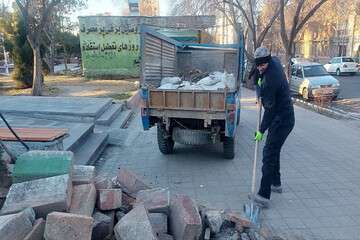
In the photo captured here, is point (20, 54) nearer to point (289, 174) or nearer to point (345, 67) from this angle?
point (289, 174)

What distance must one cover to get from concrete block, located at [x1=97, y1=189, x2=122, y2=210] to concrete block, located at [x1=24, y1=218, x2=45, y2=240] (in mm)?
678

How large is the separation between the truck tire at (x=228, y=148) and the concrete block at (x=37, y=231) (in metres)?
4.25

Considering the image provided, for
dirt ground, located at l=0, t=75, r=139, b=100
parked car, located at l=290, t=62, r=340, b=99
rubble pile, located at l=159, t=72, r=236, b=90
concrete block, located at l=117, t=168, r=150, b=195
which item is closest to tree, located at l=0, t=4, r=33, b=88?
dirt ground, located at l=0, t=75, r=139, b=100

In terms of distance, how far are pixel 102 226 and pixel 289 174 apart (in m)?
3.74

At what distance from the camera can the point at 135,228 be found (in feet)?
10.3

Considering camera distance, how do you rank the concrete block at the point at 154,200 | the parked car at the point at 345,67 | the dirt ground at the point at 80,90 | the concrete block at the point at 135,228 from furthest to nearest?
the parked car at the point at 345,67 → the dirt ground at the point at 80,90 → the concrete block at the point at 154,200 → the concrete block at the point at 135,228

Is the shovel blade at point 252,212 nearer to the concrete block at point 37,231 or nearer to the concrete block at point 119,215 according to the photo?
the concrete block at point 119,215

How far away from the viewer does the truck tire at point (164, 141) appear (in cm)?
702

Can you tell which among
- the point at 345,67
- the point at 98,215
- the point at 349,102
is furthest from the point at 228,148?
the point at 345,67

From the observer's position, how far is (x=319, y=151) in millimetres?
7594

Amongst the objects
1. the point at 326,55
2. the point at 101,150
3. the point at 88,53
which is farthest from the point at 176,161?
the point at 326,55

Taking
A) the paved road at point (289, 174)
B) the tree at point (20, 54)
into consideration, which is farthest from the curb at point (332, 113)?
the tree at point (20, 54)

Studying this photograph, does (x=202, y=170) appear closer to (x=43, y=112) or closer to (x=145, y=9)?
(x=43, y=112)

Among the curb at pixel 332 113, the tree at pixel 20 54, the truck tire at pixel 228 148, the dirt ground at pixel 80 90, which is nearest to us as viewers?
the truck tire at pixel 228 148
